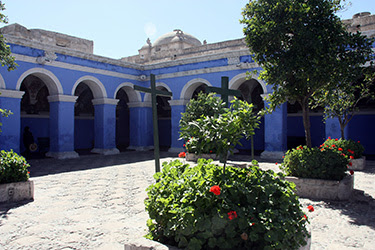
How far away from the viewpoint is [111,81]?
573 inches

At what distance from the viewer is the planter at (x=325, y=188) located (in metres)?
5.34

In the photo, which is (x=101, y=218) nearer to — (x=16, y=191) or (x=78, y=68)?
(x=16, y=191)

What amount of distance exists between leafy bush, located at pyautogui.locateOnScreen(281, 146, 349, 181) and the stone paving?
21.5 inches

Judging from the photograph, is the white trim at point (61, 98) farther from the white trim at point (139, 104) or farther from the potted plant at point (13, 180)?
the potted plant at point (13, 180)

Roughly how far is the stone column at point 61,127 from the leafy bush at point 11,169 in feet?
22.5

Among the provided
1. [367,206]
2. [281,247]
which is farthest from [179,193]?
[367,206]

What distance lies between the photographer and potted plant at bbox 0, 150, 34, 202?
5.30m

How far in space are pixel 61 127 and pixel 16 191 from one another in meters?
7.38

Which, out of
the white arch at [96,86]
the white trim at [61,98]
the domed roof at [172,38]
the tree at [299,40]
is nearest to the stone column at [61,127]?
the white trim at [61,98]

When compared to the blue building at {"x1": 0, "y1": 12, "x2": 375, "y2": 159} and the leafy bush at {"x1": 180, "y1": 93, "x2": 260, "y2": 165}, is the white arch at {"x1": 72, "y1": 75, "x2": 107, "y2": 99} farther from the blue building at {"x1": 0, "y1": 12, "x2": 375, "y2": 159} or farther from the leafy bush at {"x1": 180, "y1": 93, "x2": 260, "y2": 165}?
the leafy bush at {"x1": 180, "y1": 93, "x2": 260, "y2": 165}

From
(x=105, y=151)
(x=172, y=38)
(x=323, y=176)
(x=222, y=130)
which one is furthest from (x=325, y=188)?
(x=172, y=38)

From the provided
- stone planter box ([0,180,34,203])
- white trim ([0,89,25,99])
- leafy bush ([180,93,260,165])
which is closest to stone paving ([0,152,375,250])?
stone planter box ([0,180,34,203])

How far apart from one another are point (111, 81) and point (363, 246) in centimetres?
1315

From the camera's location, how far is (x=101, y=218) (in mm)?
4500
